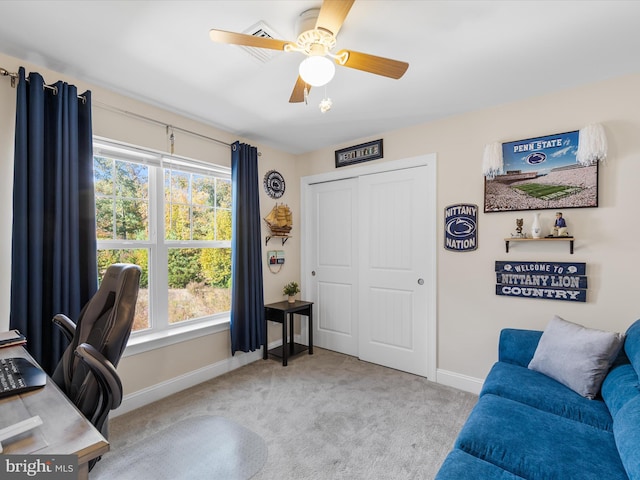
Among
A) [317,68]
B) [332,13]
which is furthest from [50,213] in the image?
[332,13]

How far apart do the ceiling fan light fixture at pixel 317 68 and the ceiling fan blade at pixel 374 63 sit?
12cm

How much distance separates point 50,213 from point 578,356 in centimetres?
334

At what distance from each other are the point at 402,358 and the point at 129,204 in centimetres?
291

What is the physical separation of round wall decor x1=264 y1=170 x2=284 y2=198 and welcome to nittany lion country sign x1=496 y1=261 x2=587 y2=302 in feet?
7.92

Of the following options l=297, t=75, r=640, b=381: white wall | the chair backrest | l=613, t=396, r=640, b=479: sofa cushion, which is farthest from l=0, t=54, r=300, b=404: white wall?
l=613, t=396, r=640, b=479: sofa cushion

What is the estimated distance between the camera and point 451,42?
5.85 ft

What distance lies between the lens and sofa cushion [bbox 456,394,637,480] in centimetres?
118

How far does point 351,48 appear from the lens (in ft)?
6.11

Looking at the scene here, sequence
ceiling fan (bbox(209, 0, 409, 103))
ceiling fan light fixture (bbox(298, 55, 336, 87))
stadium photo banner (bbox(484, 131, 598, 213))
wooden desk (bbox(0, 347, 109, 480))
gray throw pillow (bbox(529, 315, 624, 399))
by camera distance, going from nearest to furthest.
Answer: wooden desk (bbox(0, 347, 109, 480)), ceiling fan (bbox(209, 0, 409, 103)), ceiling fan light fixture (bbox(298, 55, 336, 87)), gray throw pillow (bbox(529, 315, 624, 399)), stadium photo banner (bbox(484, 131, 598, 213))

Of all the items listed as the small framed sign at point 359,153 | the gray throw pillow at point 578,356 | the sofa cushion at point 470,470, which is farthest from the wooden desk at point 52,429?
the small framed sign at point 359,153

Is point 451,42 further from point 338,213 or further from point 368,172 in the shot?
point 338,213

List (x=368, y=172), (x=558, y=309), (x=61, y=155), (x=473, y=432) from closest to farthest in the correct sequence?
(x=473, y=432)
(x=61, y=155)
(x=558, y=309)
(x=368, y=172)

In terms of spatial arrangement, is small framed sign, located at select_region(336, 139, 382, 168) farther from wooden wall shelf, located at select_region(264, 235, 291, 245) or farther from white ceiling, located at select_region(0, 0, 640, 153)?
wooden wall shelf, located at select_region(264, 235, 291, 245)

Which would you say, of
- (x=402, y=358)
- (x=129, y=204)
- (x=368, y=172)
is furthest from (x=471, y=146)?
(x=129, y=204)
